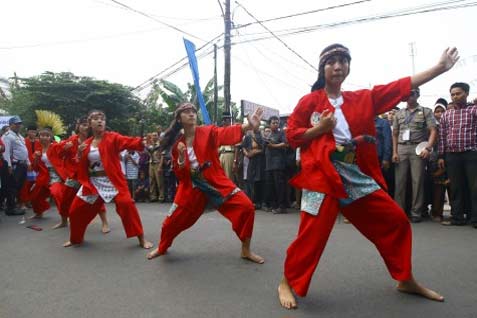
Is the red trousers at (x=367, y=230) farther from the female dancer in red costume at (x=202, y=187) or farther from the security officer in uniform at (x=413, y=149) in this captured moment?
the security officer in uniform at (x=413, y=149)

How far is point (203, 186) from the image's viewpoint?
12.4 feet

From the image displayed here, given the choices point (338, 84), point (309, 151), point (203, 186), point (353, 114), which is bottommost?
point (203, 186)

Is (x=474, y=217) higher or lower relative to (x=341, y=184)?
lower

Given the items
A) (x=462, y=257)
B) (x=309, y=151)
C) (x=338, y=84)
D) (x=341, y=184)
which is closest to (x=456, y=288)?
(x=462, y=257)

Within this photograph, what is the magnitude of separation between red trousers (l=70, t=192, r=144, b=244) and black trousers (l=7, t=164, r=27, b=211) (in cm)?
381

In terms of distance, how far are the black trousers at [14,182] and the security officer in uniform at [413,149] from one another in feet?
23.2

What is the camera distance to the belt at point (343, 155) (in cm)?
264

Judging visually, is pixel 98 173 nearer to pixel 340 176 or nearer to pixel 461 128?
pixel 340 176

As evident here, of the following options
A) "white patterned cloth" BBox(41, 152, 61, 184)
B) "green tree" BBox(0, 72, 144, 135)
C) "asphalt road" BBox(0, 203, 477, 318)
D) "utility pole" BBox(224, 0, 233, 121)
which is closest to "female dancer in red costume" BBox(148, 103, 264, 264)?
"asphalt road" BBox(0, 203, 477, 318)

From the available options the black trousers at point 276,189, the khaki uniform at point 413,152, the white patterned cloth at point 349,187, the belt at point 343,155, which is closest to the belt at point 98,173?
the white patterned cloth at point 349,187

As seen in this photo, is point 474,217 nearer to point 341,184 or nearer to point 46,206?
point 341,184

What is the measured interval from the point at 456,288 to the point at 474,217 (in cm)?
260

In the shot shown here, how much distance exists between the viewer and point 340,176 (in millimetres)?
2648

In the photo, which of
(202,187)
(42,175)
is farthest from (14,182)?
(202,187)
